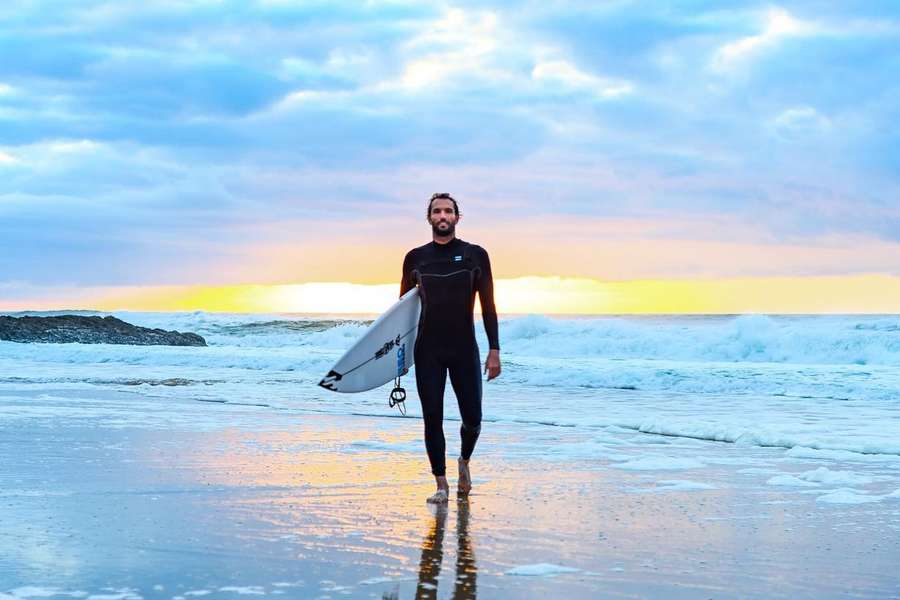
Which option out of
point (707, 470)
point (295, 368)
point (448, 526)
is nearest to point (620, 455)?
point (707, 470)

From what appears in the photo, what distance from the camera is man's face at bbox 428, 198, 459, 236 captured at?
6363mm

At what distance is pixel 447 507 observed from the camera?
6074 millimetres

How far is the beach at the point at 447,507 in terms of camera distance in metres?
4.32

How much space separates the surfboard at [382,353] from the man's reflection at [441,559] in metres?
1.46

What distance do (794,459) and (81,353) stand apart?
72.6 feet

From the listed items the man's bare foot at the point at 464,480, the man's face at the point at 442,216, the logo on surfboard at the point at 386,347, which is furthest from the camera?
the logo on surfboard at the point at 386,347

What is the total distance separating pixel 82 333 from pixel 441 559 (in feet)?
107

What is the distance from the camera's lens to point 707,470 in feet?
25.5

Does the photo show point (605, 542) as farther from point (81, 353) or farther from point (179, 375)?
point (81, 353)

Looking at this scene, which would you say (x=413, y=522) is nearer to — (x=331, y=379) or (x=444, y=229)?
(x=444, y=229)

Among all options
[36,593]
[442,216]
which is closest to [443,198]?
[442,216]

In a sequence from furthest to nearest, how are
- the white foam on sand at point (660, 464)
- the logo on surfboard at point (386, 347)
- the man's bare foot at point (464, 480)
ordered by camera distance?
the white foam on sand at point (660, 464)
the logo on surfboard at point (386, 347)
the man's bare foot at point (464, 480)

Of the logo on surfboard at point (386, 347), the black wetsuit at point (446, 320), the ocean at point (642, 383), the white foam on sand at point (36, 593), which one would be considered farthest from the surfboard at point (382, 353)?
the ocean at point (642, 383)

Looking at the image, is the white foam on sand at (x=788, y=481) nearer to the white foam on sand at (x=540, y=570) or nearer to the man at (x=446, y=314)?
the man at (x=446, y=314)
